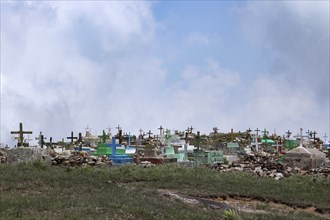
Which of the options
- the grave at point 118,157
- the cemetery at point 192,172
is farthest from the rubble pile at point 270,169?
the grave at point 118,157

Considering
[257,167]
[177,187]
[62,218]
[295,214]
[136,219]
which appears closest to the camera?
[62,218]

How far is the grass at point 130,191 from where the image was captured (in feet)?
37.4

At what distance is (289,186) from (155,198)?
8458 mm

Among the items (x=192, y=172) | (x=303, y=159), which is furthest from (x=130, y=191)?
(x=303, y=159)

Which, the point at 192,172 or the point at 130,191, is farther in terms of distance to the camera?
the point at 192,172

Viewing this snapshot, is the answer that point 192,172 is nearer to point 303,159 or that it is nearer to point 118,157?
point 118,157

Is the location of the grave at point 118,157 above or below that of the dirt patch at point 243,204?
above

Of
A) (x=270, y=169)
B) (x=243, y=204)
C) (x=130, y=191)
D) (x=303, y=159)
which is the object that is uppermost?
(x=303, y=159)

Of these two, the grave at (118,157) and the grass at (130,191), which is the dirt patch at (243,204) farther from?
the grave at (118,157)

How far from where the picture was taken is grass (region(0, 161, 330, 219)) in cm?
1141

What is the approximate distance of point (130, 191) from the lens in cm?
1555

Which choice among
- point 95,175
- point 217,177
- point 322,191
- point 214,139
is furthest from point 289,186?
point 214,139

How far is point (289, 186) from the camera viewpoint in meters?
21.0

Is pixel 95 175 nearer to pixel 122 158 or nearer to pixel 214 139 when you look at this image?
pixel 122 158
